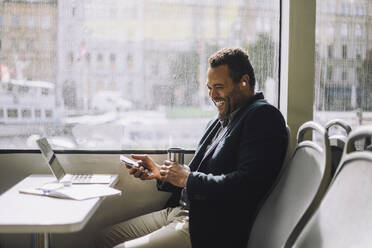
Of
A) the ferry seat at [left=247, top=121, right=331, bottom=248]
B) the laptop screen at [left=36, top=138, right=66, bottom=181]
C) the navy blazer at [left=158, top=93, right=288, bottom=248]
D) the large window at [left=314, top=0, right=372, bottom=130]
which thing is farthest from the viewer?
the large window at [left=314, top=0, right=372, bottom=130]

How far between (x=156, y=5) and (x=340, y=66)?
1.22 metres

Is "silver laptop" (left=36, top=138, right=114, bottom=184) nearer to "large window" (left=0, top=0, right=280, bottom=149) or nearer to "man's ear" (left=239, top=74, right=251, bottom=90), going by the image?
"large window" (left=0, top=0, right=280, bottom=149)

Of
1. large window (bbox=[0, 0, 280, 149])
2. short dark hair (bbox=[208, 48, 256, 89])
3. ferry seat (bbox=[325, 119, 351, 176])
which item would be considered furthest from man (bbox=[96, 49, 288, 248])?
large window (bbox=[0, 0, 280, 149])

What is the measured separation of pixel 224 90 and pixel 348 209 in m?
0.85

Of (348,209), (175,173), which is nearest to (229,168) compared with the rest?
(175,173)

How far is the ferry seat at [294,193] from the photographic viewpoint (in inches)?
47.8

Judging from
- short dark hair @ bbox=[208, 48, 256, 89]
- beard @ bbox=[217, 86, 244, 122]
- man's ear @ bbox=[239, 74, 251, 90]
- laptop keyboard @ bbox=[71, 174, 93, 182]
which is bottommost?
laptop keyboard @ bbox=[71, 174, 93, 182]

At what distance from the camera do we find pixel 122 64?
2281mm

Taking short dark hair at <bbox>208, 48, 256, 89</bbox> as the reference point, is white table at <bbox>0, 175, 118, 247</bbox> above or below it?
below

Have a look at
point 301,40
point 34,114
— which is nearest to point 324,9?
point 301,40

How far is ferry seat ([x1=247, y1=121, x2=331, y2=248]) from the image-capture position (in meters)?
1.21

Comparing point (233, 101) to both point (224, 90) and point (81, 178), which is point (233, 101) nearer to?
point (224, 90)

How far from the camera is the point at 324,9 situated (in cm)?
236

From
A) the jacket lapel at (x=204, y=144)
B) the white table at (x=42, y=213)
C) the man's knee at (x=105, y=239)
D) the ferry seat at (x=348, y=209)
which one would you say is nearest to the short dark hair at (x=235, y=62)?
the jacket lapel at (x=204, y=144)
